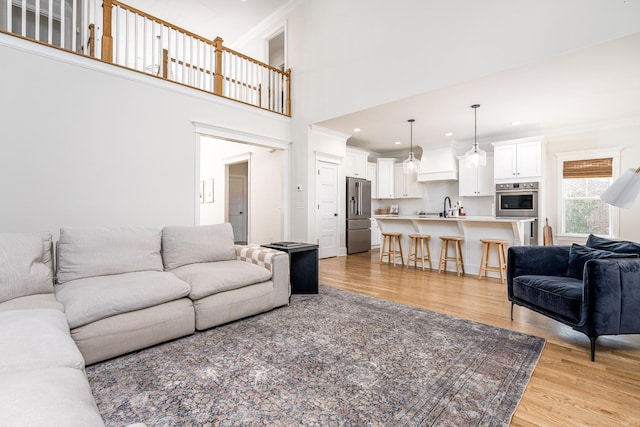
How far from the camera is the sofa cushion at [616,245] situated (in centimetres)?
233

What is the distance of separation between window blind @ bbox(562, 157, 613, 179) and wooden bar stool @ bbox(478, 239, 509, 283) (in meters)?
2.70

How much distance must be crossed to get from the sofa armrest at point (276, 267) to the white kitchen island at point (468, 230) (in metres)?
2.89

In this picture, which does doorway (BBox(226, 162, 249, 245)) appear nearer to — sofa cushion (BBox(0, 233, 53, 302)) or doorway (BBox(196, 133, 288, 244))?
doorway (BBox(196, 133, 288, 244))

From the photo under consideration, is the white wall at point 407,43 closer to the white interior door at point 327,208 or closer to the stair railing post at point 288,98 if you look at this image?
the stair railing post at point 288,98

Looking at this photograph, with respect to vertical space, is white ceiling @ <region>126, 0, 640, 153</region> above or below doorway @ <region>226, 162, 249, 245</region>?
above

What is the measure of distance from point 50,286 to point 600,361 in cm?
397

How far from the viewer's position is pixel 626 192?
1.86 m

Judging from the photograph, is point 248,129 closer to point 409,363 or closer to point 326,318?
point 326,318

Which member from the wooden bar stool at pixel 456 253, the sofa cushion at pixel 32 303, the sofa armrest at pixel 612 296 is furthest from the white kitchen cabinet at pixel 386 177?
the sofa cushion at pixel 32 303

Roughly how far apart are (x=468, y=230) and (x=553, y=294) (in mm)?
2544

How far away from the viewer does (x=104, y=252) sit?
255cm

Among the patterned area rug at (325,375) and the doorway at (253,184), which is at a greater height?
the doorway at (253,184)

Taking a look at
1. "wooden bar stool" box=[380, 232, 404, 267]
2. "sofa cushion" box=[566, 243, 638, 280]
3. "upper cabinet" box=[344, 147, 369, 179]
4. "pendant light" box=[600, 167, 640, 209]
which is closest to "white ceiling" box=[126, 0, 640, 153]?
"upper cabinet" box=[344, 147, 369, 179]

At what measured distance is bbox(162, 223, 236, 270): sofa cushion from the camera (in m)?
2.93
